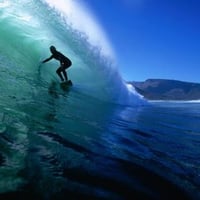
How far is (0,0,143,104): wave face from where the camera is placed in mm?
13523

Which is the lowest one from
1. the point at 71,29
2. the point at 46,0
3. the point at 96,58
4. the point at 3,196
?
the point at 3,196

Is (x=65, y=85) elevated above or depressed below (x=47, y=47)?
below

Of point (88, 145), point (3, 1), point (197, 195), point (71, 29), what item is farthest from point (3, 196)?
point (71, 29)

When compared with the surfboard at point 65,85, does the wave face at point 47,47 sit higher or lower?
higher

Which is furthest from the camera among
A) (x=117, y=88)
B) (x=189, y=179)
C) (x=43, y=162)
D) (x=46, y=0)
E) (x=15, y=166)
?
(x=117, y=88)

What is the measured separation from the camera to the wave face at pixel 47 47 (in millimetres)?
13523

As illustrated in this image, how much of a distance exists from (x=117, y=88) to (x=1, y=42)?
30.8 ft

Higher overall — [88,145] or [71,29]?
[71,29]

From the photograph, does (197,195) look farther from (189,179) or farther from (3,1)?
(3,1)

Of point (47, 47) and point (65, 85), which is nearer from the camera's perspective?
point (65, 85)

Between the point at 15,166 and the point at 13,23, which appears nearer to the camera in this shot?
the point at 15,166

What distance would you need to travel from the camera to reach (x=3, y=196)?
230 centimetres

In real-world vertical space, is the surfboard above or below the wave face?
below

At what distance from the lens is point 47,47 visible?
15.6m
